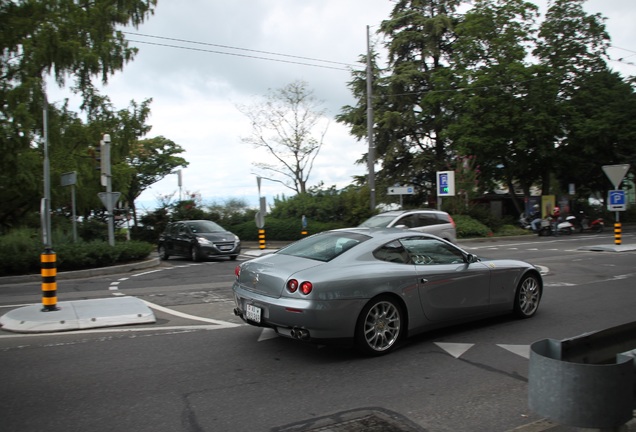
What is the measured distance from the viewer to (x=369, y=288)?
217 inches

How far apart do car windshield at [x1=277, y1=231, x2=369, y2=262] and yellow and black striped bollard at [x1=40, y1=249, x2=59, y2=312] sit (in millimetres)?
3542

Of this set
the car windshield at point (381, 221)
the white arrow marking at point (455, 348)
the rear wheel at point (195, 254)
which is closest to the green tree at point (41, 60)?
the rear wheel at point (195, 254)

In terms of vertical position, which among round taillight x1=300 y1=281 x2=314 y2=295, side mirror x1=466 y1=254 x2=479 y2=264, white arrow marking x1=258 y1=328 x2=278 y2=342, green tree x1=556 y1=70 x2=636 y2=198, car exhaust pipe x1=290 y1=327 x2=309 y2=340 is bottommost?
white arrow marking x1=258 y1=328 x2=278 y2=342

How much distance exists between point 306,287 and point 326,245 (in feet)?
3.48

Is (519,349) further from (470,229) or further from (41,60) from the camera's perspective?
(470,229)

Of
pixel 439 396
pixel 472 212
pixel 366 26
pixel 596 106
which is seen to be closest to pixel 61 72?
pixel 366 26

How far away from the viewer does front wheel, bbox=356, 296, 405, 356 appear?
5480 mm

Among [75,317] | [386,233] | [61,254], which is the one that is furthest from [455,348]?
[61,254]

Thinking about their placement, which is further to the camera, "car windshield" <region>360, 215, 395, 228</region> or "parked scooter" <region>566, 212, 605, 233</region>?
"parked scooter" <region>566, 212, 605, 233</region>

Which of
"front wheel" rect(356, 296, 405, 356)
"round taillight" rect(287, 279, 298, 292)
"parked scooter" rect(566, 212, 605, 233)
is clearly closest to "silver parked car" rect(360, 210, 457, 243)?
"front wheel" rect(356, 296, 405, 356)

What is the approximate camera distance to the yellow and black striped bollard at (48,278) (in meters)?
7.42

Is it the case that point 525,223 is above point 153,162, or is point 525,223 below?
below

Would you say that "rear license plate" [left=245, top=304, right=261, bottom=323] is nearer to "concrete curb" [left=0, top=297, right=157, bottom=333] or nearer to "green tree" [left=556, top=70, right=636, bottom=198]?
"concrete curb" [left=0, top=297, right=157, bottom=333]

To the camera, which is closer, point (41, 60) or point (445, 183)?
point (41, 60)
